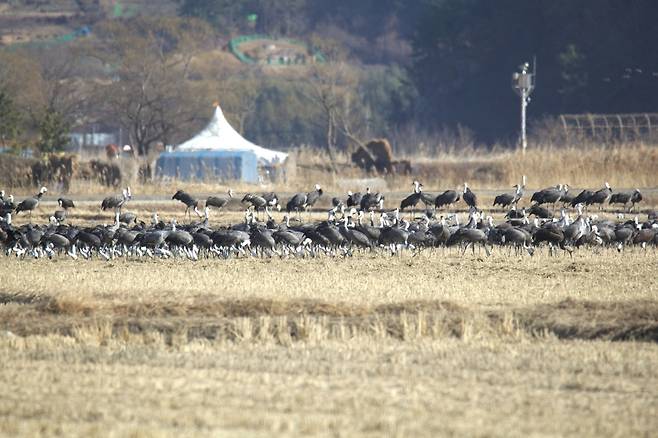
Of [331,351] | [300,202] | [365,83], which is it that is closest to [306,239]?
[300,202]

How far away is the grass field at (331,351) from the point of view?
11.2 metres

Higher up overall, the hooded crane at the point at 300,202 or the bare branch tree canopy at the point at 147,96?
the bare branch tree canopy at the point at 147,96

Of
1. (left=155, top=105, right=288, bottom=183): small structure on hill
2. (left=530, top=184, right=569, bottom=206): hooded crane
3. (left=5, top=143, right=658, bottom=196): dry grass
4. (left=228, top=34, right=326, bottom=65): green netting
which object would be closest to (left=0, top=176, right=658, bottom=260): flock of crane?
(left=530, top=184, right=569, bottom=206): hooded crane

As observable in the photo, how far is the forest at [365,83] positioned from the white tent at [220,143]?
411cm

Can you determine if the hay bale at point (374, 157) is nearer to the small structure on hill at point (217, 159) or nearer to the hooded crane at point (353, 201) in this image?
the small structure on hill at point (217, 159)

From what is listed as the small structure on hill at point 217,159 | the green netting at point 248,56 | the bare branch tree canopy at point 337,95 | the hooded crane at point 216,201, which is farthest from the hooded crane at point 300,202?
the green netting at point 248,56

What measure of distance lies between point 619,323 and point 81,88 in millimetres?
70485

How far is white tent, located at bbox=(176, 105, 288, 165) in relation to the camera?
53844mm

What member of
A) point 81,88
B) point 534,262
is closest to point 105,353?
point 534,262

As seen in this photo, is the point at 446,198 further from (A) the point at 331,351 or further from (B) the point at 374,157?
(B) the point at 374,157

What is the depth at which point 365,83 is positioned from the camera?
10950cm

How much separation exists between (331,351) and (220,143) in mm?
41233

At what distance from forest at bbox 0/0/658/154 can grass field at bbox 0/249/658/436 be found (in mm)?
38338

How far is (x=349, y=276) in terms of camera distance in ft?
66.6
